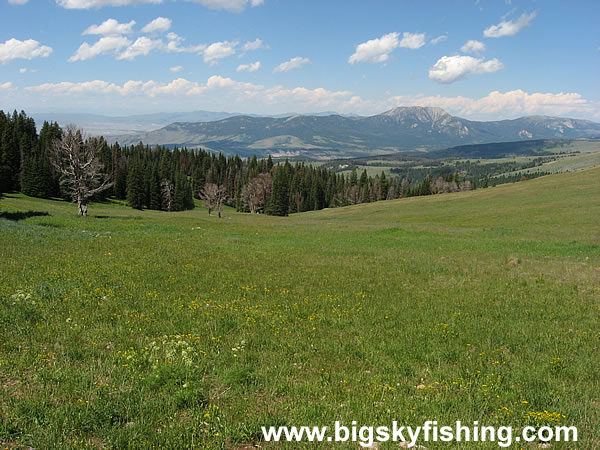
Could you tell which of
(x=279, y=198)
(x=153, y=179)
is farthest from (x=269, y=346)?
(x=153, y=179)

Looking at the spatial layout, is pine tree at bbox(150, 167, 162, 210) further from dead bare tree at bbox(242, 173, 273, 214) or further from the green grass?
the green grass

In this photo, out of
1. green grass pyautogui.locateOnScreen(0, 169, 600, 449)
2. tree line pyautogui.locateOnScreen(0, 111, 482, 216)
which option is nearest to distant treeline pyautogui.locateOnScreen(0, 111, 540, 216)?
tree line pyautogui.locateOnScreen(0, 111, 482, 216)

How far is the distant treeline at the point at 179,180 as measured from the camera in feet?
291

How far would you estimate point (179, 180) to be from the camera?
381 feet

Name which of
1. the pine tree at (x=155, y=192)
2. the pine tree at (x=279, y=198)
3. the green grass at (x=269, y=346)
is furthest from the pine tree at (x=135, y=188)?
the green grass at (x=269, y=346)

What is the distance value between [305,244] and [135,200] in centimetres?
8773

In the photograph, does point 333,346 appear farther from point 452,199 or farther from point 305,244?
point 452,199

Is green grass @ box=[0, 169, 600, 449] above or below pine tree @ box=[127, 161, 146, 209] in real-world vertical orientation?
below

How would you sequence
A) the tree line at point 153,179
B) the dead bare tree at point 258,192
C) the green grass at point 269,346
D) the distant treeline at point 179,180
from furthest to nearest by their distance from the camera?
the dead bare tree at point 258,192 < the distant treeline at point 179,180 < the tree line at point 153,179 < the green grass at point 269,346

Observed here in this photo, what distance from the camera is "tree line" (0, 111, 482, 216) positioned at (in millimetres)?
53034

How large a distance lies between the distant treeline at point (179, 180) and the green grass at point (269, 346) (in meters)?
62.3

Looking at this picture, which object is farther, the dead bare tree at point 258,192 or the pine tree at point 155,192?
the dead bare tree at point 258,192

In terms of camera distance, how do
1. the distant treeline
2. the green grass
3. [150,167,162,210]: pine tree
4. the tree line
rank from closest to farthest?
the green grass, the tree line, the distant treeline, [150,167,162,210]: pine tree

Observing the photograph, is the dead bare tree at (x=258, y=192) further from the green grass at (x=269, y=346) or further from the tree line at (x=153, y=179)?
the green grass at (x=269, y=346)
